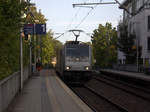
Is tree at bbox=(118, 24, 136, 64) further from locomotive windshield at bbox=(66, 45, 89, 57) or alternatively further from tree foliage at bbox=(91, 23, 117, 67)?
locomotive windshield at bbox=(66, 45, 89, 57)

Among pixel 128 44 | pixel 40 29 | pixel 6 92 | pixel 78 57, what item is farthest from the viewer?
pixel 128 44

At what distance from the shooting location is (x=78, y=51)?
24.7 metres

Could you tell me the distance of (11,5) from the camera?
10711 mm

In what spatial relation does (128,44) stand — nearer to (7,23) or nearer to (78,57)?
(78,57)

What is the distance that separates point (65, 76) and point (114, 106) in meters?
10.2

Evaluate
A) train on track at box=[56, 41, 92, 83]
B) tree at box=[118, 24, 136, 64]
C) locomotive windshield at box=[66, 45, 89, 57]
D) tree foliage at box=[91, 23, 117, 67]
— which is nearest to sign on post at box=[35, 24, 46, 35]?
train on track at box=[56, 41, 92, 83]

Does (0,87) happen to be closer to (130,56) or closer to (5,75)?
(5,75)

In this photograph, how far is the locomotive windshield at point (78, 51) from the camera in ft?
80.3

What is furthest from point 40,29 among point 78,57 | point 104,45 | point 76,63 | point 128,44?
point 104,45

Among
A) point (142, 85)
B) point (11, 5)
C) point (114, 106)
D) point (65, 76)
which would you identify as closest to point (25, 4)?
point (11, 5)

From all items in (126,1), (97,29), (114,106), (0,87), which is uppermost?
(126,1)

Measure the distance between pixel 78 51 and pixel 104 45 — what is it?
40.0m

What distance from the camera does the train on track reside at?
78.0 feet

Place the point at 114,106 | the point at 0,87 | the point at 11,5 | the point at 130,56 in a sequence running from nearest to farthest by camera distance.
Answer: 1. the point at 0,87
2. the point at 11,5
3. the point at 114,106
4. the point at 130,56
